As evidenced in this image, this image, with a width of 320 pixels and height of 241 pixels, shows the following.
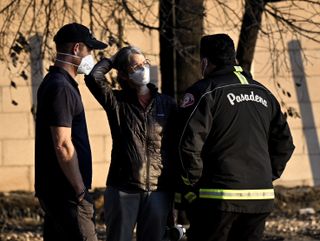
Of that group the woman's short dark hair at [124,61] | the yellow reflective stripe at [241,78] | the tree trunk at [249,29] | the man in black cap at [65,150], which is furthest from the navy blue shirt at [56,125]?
the tree trunk at [249,29]

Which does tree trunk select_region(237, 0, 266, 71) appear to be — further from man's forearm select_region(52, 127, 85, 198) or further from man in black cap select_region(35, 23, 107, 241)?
man's forearm select_region(52, 127, 85, 198)

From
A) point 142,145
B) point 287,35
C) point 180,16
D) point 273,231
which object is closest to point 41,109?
point 142,145

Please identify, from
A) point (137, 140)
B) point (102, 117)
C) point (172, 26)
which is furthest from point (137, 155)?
point (102, 117)

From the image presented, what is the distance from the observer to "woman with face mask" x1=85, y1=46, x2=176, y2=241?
5.56 metres

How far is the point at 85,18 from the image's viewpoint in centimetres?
1037

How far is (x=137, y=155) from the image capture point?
5547 millimetres

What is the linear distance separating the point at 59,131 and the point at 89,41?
2.14 feet

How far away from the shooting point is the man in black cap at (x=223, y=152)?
5.18 metres

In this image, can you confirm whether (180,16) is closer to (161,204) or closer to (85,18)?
(85,18)

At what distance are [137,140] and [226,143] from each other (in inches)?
23.8

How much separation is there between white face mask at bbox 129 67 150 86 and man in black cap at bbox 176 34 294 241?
41cm

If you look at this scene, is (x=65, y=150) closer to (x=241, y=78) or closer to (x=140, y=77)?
(x=140, y=77)

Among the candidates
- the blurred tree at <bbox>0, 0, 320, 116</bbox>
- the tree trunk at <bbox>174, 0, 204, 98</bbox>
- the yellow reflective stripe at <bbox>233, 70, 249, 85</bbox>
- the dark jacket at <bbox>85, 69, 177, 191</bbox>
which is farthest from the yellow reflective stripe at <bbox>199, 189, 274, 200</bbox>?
the tree trunk at <bbox>174, 0, 204, 98</bbox>

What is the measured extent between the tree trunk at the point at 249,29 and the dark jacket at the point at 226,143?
10.5 ft
